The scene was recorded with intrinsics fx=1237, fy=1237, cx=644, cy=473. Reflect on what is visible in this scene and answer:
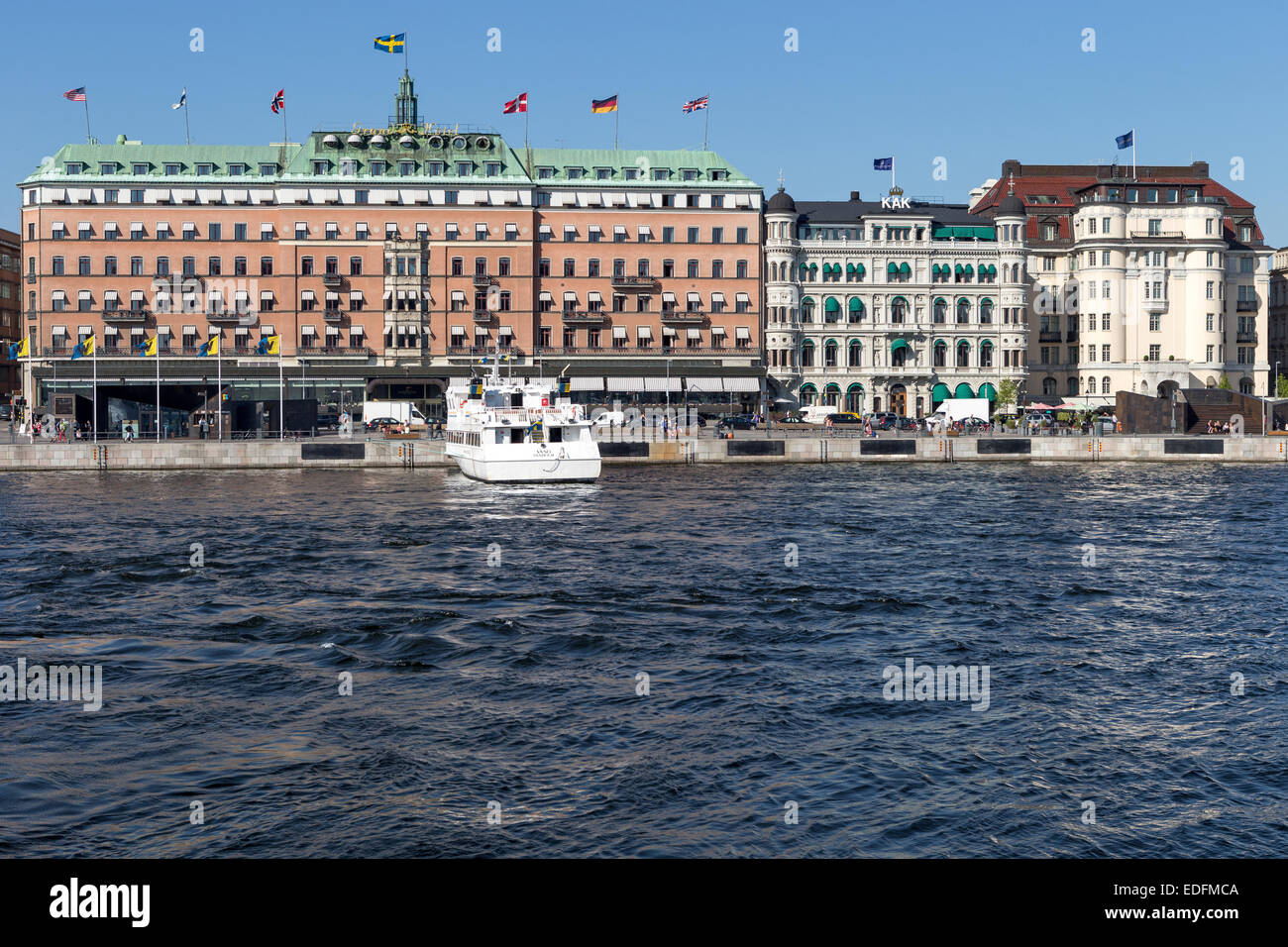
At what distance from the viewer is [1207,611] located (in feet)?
98.3

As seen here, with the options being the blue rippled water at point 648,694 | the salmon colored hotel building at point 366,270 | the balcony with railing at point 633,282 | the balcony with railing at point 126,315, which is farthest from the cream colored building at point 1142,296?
the blue rippled water at point 648,694

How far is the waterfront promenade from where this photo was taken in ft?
260

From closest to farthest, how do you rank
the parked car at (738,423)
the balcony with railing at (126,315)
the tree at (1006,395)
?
the parked car at (738,423), the balcony with railing at (126,315), the tree at (1006,395)

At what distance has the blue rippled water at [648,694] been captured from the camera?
1552 cm

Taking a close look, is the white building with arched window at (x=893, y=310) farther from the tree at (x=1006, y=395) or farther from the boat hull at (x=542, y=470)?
the boat hull at (x=542, y=470)

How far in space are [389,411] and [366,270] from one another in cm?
1689

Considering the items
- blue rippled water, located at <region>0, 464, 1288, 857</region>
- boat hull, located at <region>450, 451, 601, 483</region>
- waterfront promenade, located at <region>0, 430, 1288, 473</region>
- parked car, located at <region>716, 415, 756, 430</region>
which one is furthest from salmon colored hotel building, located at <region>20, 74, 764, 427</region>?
blue rippled water, located at <region>0, 464, 1288, 857</region>

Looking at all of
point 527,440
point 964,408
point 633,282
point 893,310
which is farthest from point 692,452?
point 893,310

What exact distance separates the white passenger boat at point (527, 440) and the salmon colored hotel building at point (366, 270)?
4625 centimetres

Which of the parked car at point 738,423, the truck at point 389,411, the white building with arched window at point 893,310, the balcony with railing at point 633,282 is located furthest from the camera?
the white building with arched window at point 893,310

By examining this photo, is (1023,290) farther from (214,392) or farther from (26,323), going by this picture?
(26,323)

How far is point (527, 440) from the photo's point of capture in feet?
225

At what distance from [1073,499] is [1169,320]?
7742 centimetres

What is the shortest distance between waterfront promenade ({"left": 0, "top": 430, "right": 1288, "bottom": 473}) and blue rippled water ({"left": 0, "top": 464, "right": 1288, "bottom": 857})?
32639 mm
